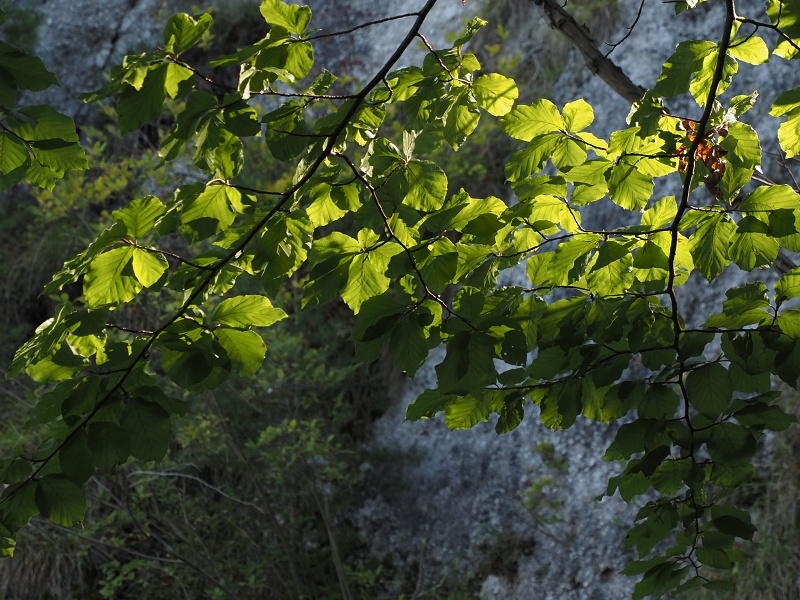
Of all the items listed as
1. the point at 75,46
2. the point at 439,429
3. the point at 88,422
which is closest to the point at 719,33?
the point at 439,429

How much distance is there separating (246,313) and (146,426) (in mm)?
213

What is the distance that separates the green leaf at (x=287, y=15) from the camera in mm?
1113

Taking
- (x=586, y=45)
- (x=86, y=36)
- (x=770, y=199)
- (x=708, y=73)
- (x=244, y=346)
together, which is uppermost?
(x=86, y=36)

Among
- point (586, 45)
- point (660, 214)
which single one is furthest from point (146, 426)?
point (586, 45)

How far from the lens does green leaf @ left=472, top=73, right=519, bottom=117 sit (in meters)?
1.29

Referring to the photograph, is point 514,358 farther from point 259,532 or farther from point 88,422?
point 259,532

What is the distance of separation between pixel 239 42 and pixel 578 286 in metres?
6.68

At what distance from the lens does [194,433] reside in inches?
161

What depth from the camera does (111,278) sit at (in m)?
1.09

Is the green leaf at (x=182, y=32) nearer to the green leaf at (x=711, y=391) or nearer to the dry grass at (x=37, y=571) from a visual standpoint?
the green leaf at (x=711, y=391)

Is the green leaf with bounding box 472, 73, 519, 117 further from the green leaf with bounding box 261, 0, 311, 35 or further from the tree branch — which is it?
the tree branch

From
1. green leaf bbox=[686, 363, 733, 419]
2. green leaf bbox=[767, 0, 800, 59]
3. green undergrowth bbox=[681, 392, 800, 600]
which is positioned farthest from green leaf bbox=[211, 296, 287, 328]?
green undergrowth bbox=[681, 392, 800, 600]

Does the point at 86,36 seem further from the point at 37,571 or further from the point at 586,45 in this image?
the point at 586,45

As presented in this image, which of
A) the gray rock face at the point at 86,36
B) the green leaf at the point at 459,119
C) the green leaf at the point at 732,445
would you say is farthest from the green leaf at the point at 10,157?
the gray rock face at the point at 86,36
